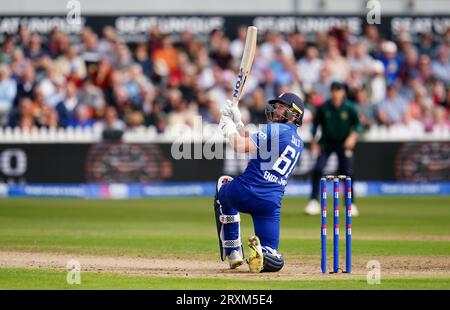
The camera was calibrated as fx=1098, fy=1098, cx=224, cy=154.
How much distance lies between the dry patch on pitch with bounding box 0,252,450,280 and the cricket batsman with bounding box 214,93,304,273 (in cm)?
30

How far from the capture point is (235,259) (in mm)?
11398

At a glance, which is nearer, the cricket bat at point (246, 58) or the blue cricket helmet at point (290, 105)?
the blue cricket helmet at point (290, 105)

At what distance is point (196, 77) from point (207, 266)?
1297 cm

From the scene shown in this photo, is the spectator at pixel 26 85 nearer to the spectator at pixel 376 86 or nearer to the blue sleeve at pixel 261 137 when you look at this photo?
the spectator at pixel 376 86

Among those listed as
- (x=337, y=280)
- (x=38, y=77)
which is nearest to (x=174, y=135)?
(x=38, y=77)

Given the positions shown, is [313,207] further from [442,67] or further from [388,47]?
[442,67]

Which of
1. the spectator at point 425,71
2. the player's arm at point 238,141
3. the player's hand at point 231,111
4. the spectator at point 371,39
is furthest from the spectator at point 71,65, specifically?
the player's arm at point 238,141

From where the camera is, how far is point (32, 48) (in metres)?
24.4

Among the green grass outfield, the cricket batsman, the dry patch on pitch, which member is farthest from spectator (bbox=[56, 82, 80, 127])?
the cricket batsman

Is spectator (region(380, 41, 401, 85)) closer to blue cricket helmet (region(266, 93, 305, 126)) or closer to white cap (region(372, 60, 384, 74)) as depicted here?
white cap (region(372, 60, 384, 74))

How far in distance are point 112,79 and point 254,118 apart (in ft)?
10.7

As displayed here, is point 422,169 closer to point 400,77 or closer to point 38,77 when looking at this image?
Result: point 400,77

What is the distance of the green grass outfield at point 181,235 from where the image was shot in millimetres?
10469

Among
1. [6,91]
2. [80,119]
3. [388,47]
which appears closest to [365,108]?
[388,47]
